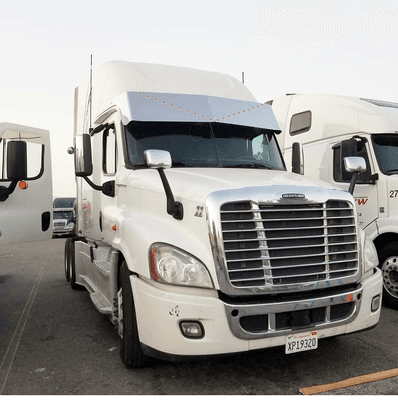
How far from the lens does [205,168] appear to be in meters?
4.61

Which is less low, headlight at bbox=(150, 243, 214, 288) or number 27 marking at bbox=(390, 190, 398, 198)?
number 27 marking at bbox=(390, 190, 398, 198)

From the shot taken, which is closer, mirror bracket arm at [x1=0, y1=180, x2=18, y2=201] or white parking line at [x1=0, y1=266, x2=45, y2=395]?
white parking line at [x1=0, y1=266, x2=45, y2=395]

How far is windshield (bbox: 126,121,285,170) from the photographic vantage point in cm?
477

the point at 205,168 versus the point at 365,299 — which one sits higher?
the point at 205,168

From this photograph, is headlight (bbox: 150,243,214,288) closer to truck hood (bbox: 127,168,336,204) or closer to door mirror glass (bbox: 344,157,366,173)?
truck hood (bbox: 127,168,336,204)

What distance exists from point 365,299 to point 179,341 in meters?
1.78

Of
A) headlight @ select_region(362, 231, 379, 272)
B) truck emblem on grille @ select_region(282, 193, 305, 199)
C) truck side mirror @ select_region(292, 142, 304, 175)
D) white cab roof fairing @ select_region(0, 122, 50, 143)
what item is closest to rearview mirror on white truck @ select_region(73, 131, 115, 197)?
white cab roof fairing @ select_region(0, 122, 50, 143)

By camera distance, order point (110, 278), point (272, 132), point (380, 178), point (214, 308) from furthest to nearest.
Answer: point (380, 178)
point (272, 132)
point (110, 278)
point (214, 308)

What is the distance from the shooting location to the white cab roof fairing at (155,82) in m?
5.70

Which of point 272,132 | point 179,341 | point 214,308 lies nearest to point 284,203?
point 214,308

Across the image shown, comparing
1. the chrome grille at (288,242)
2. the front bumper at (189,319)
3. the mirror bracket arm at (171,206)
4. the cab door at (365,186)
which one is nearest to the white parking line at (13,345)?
the front bumper at (189,319)

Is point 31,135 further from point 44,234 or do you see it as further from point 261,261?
point 261,261

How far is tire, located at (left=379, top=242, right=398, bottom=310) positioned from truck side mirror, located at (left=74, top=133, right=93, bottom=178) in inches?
171

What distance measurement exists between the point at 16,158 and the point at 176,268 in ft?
7.75
